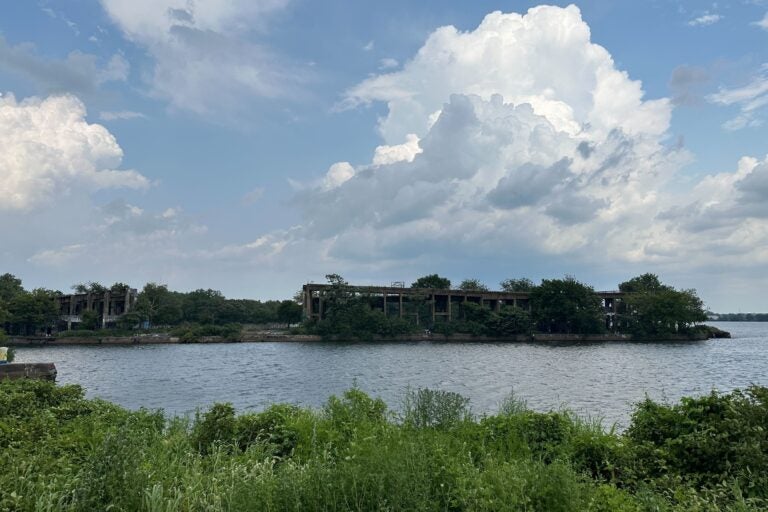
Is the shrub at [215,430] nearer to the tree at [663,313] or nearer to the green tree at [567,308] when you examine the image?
the green tree at [567,308]

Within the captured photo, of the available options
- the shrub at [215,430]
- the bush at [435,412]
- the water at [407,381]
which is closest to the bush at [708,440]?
the bush at [435,412]

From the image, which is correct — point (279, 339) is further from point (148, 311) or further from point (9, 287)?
point (9, 287)

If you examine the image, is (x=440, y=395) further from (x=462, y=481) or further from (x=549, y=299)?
(x=549, y=299)

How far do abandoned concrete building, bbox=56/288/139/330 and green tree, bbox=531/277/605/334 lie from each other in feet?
302

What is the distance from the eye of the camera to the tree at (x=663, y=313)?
113 metres

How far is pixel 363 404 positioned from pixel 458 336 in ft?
347

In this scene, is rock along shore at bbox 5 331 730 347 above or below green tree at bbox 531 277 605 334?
below

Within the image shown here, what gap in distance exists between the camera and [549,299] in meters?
118

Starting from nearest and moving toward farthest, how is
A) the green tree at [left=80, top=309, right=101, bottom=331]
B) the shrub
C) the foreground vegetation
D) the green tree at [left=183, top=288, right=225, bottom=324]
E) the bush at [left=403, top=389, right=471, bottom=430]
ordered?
the foreground vegetation → the shrub → the bush at [left=403, top=389, right=471, bottom=430] → the green tree at [left=80, top=309, right=101, bottom=331] → the green tree at [left=183, top=288, right=225, bottom=324]

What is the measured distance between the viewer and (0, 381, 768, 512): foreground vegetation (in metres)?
5.98

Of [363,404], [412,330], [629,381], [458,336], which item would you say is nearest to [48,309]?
[412,330]

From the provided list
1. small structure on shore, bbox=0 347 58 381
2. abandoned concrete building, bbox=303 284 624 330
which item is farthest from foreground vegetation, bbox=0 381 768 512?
abandoned concrete building, bbox=303 284 624 330

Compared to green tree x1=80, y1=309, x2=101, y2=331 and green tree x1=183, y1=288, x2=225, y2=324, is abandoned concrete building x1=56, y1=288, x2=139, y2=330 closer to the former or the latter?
green tree x1=80, y1=309, x2=101, y2=331

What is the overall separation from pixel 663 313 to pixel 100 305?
12773 cm
